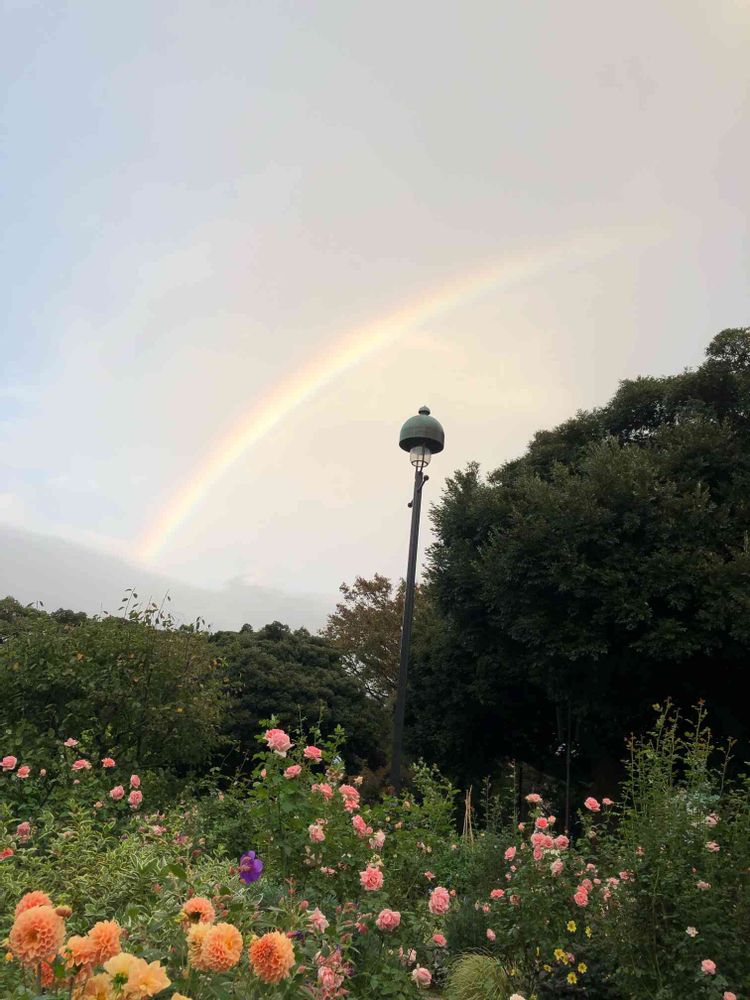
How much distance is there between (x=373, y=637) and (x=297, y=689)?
4231 millimetres

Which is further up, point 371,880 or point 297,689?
point 297,689

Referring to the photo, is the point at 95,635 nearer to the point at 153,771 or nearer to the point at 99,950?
the point at 153,771

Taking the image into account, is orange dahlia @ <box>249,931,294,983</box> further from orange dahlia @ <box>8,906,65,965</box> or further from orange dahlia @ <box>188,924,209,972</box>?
orange dahlia @ <box>8,906,65,965</box>

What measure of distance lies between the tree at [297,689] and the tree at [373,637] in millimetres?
761

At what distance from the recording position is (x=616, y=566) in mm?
10844

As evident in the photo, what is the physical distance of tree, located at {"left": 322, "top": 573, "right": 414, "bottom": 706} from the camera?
25.0 metres

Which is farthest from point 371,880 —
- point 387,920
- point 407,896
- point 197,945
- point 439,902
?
point 197,945

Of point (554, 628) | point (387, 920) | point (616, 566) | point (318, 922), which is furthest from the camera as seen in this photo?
point (554, 628)

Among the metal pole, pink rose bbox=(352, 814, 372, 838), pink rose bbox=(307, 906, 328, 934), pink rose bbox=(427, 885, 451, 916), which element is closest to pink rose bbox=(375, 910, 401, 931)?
pink rose bbox=(427, 885, 451, 916)

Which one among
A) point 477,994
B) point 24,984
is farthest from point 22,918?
point 477,994

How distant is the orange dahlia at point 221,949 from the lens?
1.54 m

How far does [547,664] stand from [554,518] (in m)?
2.71

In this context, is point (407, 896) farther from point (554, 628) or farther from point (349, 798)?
point (554, 628)

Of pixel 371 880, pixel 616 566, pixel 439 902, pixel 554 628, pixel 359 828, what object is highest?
pixel 616 566
